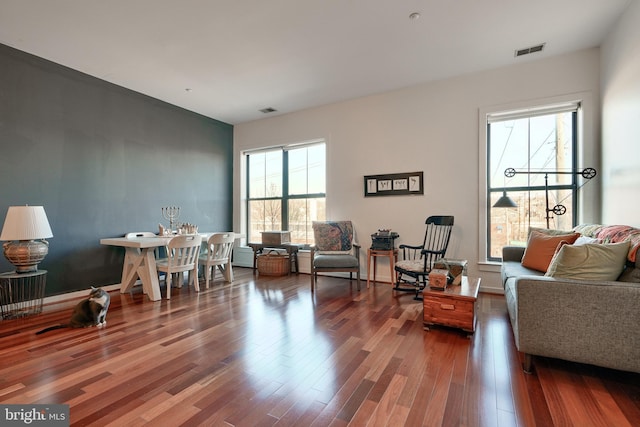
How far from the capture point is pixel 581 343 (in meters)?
1.77

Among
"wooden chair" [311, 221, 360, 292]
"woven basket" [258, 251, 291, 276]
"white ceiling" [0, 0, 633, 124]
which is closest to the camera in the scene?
"white ceiling" [0, 0, 633, 124]

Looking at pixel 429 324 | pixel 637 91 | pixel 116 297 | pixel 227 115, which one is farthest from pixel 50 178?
pixel 637 91

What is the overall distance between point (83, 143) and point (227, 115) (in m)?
2.38

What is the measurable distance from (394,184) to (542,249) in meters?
2.08

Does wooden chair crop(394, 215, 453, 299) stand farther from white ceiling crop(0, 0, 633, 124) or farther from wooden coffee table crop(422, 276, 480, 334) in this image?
white ceiling crop(0, 0, 633, 124)

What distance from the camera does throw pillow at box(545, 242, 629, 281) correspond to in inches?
73.1

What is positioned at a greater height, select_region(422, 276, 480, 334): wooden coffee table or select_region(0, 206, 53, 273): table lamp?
select_region(0, 206, 53, 273): table lamp

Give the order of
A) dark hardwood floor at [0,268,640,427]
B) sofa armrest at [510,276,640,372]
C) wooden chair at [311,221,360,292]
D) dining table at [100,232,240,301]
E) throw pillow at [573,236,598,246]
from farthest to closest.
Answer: wooden chair at [311,221,360,292] → dining table at [100,232,240,301] → throw pillow at [573,236,598,246] → sofa armrest at [510,276,640,372] → dark hardwood floor at [0,268,640,427]

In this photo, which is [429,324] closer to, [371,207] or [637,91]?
[371,207]

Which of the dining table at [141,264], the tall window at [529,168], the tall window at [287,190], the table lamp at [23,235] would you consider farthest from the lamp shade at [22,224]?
the tall window at [529,168]

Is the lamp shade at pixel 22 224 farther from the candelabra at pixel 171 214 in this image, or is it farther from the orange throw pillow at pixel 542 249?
the orange throw pillow at pixel 542 249

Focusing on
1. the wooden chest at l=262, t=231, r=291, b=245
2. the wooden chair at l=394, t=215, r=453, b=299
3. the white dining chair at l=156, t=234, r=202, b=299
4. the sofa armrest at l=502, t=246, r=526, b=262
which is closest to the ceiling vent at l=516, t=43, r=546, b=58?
the wooden chair at l=394, t=215, r=453, b=299

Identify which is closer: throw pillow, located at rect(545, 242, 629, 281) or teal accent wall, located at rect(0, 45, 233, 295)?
throw pillow, located at rect(545, 242, 629, 281)

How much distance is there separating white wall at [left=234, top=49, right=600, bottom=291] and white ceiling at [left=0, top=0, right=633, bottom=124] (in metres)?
0.23
